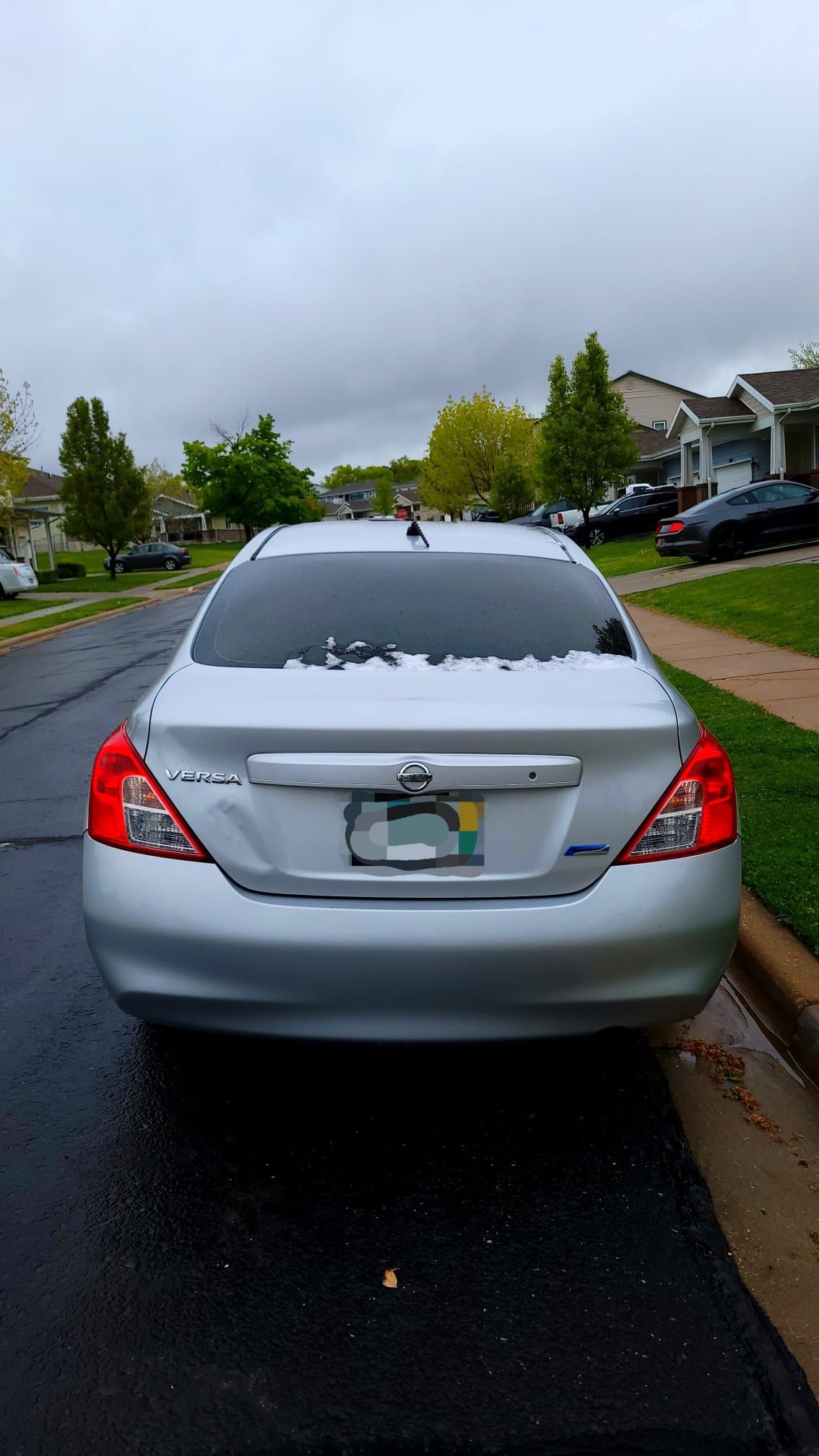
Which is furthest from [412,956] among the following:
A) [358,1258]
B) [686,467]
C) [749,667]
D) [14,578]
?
[686,467]

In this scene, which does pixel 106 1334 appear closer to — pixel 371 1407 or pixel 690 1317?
pixel 371 1407

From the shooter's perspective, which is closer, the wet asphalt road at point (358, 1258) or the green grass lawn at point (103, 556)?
the wet asphalt road at point (358, 1258)

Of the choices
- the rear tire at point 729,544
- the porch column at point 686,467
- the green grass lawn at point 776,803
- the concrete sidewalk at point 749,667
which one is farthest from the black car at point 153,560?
the green grass lawn at point 776,803

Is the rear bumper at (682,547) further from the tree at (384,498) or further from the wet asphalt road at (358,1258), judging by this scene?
the tree at (384,498)

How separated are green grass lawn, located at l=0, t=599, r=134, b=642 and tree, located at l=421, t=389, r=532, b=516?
111ft

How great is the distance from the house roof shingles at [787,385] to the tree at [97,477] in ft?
71.4

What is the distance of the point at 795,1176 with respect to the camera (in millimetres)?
2807

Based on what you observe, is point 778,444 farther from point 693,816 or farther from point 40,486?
point 40,486

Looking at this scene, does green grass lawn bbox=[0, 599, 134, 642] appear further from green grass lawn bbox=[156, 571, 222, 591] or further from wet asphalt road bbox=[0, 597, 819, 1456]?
wet asphalt road bbox=[0, 597, 819, 1456]

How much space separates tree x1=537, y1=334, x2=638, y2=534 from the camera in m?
35.2

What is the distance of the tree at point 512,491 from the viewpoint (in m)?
51.8

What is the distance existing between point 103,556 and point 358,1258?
6372 cm

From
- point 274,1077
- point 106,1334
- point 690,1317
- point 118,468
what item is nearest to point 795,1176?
point 690,1317

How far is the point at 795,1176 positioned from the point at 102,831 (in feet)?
6.72
